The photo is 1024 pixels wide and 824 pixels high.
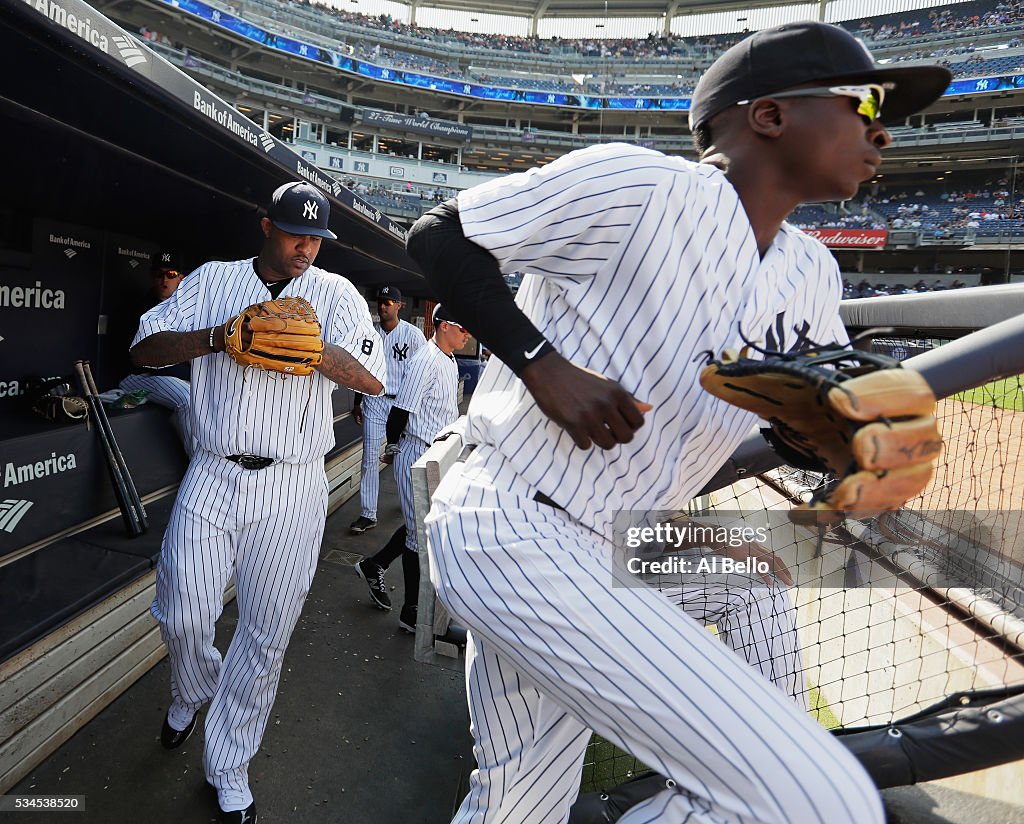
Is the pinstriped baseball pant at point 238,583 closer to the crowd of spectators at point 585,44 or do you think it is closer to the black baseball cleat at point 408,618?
the black baseball cleat at point 408,618

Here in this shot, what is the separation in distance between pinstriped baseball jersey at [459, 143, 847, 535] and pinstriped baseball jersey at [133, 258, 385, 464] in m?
1.20

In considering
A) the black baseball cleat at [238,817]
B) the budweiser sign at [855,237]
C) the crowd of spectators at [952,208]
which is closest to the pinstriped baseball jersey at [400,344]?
the black baseball cleat at [238,817]


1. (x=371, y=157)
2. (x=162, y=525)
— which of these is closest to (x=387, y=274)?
(x=162, y=525)

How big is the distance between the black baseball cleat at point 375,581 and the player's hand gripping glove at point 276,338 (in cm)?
189

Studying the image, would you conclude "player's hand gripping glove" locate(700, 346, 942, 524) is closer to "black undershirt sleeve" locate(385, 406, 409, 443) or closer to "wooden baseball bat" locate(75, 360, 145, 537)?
"wooden baseball bat" locate(75, 360, 145, 537)

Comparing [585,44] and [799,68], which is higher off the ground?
[585,44]

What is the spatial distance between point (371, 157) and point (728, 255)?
1363 inches

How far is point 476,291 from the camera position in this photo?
0.93 meters

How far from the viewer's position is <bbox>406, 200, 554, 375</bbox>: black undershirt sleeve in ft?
2.97

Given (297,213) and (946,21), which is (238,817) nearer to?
(297,213)

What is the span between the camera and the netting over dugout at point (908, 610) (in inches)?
72.1

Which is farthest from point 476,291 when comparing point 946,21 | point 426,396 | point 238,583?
point 946,21

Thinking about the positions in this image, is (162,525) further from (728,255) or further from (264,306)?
(728,255)

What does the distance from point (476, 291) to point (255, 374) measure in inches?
52.4
